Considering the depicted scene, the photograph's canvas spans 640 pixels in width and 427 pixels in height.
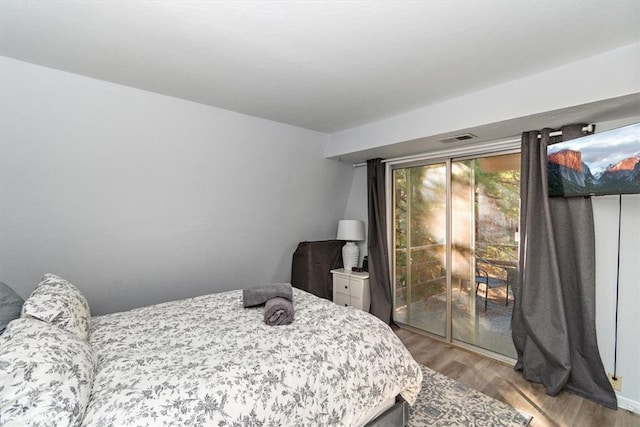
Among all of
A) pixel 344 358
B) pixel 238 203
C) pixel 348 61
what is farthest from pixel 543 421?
pixel 238 203

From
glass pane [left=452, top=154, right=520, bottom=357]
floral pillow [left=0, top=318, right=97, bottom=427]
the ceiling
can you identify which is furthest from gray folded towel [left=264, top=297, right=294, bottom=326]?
glass pane [left=452, top=154, right=520, bottom=357]

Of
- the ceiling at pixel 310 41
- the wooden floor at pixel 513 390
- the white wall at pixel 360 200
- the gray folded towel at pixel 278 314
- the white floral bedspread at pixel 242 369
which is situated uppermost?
the ceiling at pixel 310 41

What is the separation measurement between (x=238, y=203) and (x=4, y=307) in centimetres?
193

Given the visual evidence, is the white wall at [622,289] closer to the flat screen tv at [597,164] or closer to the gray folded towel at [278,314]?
the flat screen tv at [597,164]

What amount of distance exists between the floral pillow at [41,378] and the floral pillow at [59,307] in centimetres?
22

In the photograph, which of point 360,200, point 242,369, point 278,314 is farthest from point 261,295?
point 360,200

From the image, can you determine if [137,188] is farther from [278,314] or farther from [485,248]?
[485,248]

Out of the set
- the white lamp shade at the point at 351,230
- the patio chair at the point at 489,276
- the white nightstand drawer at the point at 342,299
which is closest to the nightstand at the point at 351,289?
the white nightstand drawer at the point at 342,299

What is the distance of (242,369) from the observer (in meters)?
1.46

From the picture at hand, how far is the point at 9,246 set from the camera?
215 cm

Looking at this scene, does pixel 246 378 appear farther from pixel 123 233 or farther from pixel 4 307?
pixel 123 233

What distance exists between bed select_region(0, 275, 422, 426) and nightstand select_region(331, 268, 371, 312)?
1666 millimetres

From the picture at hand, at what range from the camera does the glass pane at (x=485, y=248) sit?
3037mm

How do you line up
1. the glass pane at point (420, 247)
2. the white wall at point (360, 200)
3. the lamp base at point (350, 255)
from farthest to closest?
the white wall at point (360, 200)
the lamp base at point (350, 255)
the glass pane at point (420, 247)
